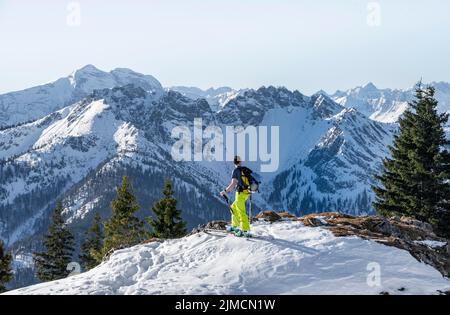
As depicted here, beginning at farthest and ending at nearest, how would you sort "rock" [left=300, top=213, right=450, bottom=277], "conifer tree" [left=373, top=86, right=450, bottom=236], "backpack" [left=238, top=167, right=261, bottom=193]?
"conifer tree" [left=373, top=86, right=450, bottom=236] < "backpack" [left=238, top=167, right=261, bottom=193] < "rock" [left=300, top=213, right=450, bottom=277]

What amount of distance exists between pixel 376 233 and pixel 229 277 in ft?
25.6

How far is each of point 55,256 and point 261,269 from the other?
40922 mm

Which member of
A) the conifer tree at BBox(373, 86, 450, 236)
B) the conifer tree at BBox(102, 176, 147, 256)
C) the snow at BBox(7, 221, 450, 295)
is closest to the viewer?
the snow at BBox(7, 221, 450, 295)

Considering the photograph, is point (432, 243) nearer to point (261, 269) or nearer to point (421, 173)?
point (261, 269)

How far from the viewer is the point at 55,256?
54656 mm

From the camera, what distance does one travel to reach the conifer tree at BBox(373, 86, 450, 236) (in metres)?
37.1

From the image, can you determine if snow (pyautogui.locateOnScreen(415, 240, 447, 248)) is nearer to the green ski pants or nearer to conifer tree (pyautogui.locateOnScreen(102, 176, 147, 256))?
the green ski pants

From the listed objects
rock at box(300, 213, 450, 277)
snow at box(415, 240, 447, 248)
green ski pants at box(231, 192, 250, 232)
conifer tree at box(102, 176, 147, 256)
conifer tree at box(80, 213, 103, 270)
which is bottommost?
conifer tree at box(80, 213, 103, 270)

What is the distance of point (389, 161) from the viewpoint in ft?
137

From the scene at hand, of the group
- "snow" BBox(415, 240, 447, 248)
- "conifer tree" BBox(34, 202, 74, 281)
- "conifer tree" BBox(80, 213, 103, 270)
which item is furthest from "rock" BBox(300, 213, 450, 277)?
"conifer tree" BBox(80, 213, 103, 270)

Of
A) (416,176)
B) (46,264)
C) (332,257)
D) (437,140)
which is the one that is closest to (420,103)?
(437,140)

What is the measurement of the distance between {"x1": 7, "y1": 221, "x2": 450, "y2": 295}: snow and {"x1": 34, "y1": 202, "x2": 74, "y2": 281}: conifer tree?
34215mm

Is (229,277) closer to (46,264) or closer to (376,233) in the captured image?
(376,233)
